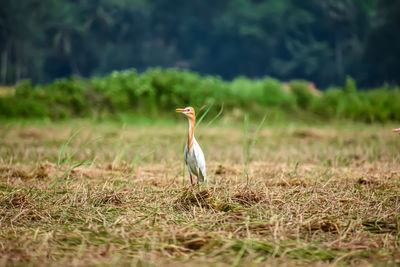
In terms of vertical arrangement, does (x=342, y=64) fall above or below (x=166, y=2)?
below

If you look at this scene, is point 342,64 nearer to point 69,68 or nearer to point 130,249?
point 69,68

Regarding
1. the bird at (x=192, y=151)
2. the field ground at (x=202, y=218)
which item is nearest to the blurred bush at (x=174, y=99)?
the field ground at (x=202, y=218)

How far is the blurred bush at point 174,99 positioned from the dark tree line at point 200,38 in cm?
1196

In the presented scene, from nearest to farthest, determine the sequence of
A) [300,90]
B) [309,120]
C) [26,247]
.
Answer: [26,247] < [309,120] < [300,90]

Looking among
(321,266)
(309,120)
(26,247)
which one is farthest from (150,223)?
(309,120)

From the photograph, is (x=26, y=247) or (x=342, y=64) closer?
(x=26, y=247)

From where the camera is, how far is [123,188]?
9.27ft

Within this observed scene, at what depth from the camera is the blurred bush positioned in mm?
9188

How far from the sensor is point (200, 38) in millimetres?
26906

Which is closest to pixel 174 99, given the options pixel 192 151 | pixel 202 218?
pixel 192 151

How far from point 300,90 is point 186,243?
8.97m

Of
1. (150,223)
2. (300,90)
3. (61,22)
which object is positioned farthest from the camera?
(61,22)

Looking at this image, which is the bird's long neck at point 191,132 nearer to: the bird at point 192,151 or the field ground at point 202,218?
the bird at point 192,151

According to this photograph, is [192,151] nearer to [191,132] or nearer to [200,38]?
[191,132]
